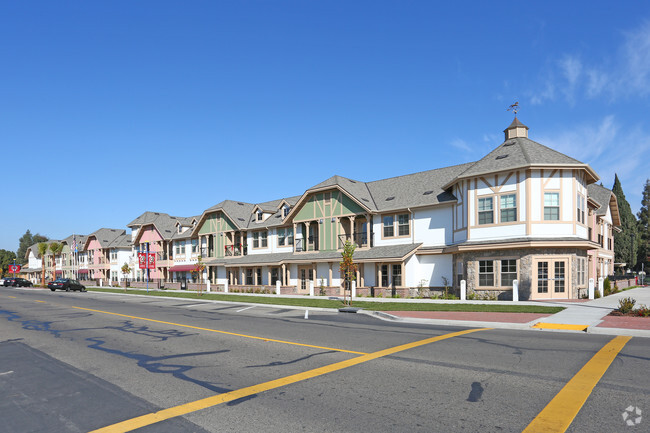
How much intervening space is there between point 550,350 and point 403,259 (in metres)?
18.5

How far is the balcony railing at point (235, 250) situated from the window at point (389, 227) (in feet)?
57.5

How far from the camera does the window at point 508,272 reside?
24.4 meters

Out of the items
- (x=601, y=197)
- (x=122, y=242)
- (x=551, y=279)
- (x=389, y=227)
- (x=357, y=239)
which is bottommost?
(x=551, y=279)

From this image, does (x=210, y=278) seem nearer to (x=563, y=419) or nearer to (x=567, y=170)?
(x=567, y=170)

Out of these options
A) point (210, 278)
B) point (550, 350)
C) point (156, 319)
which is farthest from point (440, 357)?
point (210, 278)

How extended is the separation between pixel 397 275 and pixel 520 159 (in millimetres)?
11328

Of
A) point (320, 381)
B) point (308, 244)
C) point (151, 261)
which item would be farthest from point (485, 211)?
point (151, 261)

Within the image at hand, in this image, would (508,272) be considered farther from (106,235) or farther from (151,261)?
(106,235)

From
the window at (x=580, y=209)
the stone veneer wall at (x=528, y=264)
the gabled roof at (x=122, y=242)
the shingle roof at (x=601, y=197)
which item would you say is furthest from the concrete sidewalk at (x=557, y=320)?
the gabled roof at (x=122, y=242)

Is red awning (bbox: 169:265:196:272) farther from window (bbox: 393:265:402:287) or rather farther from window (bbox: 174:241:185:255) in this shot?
window (bbox: 393:265:402:287)

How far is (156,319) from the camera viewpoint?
1850cm

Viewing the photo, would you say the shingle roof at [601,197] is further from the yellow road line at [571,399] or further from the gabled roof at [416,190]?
the yellow road line at [571,399]

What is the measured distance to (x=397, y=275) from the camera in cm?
3069

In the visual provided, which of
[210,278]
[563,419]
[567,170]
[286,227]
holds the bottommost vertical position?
[210,278]
